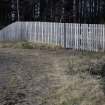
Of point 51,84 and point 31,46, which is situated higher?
point 31,46

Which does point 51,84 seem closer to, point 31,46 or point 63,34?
point 63,34

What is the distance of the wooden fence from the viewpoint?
16.9 meters

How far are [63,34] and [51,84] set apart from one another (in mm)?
10304

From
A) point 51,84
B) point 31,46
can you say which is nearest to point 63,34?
point 31,46

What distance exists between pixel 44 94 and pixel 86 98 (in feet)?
3.40

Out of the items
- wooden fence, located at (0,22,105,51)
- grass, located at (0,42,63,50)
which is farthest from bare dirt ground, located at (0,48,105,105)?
grass, located at (0,42,63,50)

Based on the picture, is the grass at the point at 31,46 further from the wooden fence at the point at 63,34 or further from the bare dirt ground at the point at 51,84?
the bare dirt ground at the point at 51,84

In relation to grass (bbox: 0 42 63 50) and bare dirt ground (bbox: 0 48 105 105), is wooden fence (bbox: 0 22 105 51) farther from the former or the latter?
bare dirt ground (bbox: 0 48 105 105)

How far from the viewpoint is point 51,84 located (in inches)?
343

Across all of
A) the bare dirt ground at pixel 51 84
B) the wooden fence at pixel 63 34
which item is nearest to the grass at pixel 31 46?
the wooden fence at pixel 63 34

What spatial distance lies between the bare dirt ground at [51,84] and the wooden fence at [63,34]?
4.94m

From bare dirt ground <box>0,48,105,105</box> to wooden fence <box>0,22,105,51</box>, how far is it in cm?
494

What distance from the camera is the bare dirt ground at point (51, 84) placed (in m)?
7.16

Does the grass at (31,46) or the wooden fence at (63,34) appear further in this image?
the grass at (31,46)
